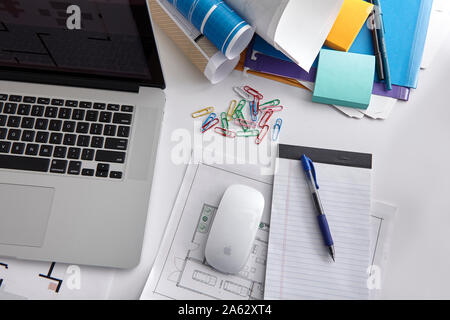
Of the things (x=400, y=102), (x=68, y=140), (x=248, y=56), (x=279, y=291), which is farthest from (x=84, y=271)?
(x=400, y=102)

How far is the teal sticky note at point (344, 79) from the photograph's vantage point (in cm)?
62

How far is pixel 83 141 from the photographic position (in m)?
0.57

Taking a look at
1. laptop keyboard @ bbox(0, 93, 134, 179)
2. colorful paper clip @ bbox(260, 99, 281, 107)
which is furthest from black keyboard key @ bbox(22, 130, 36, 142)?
colorful paper clip @ bbox(260, 99, 281, 107)

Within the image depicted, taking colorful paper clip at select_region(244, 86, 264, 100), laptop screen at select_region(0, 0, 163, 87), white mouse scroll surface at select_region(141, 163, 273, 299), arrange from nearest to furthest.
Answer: laptop screen at select_region(0, 0, 163, 87)
white mouse scroll surface at select_region(141, 163, 273, 299)
colorful paper clip at select_region(244, 86, 264, 100)

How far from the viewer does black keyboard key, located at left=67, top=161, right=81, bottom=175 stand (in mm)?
558

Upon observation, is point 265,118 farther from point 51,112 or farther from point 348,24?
point 51,112

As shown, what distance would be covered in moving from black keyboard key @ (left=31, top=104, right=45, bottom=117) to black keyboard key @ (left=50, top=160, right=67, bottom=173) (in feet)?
0.32

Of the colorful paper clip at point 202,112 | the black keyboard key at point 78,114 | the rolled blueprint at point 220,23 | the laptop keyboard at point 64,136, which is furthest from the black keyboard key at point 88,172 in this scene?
the rolled blueprint at point 220,23

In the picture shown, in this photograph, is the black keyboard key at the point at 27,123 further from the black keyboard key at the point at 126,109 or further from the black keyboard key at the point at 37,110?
the black keyboard key at the point at 126,109

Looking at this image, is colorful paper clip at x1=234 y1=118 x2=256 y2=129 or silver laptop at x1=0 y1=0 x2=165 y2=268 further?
colorful paper clip at x1=234 y1=118 x2=256 y2=129

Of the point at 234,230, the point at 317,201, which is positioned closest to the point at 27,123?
the point at 234,230

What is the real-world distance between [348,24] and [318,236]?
0.42 metres

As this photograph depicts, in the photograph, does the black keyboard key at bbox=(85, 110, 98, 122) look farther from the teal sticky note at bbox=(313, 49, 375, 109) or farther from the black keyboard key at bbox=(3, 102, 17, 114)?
the teal sticky note at bbox=(313, 49, 375, 109)
